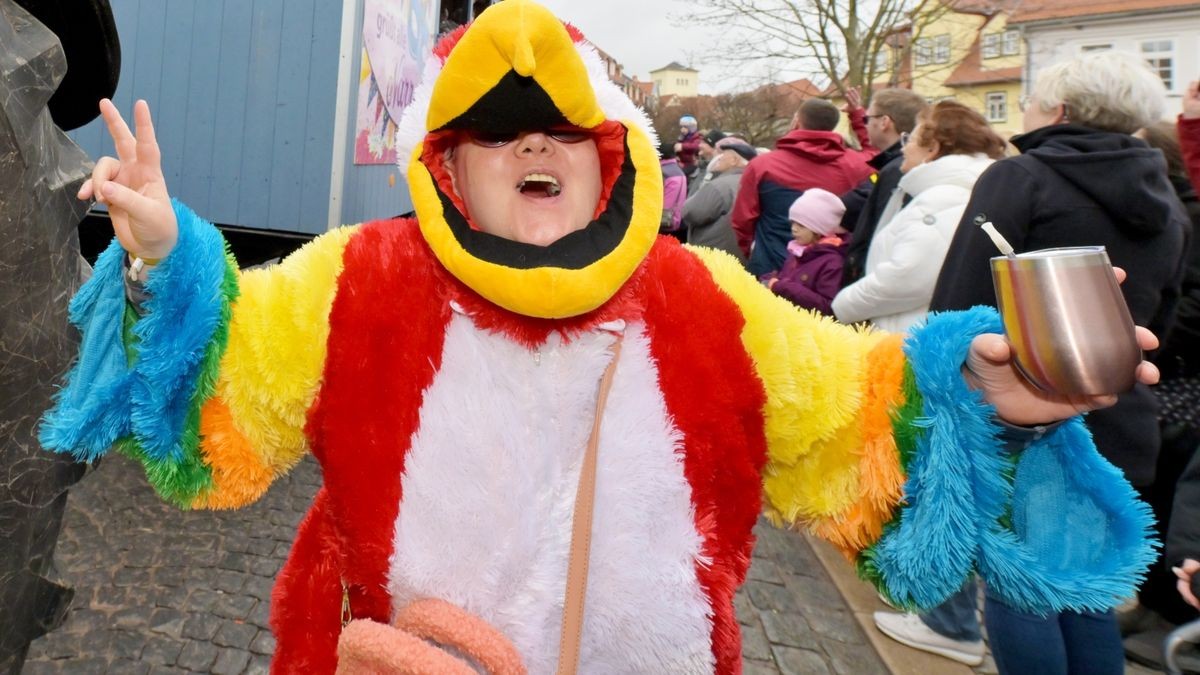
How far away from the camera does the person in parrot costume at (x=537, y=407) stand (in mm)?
1137

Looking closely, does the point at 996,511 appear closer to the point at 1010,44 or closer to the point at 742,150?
the point at 742,150

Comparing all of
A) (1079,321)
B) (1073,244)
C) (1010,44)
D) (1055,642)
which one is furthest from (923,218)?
(1010,44)

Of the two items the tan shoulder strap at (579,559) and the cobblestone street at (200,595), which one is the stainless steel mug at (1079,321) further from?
the cobblestone street at (200,595)

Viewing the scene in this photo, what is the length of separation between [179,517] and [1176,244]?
351 centimetres

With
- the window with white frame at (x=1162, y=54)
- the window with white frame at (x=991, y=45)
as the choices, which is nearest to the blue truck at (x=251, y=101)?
the window with white frame at (x=1162, y=54)

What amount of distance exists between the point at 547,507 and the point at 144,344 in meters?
0.62

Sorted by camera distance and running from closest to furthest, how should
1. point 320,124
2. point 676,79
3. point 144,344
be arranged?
point 144,344
point 320,124
point 676,79

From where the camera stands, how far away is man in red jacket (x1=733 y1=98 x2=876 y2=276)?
4.21 meters

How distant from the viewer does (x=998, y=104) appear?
37.1 m

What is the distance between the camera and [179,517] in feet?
10.1

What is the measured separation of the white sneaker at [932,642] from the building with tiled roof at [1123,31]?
30.2 meters

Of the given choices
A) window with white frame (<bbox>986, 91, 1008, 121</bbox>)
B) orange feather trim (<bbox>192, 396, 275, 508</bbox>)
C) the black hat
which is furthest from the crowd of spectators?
window with white frame (<bbox>986, 91, 1008, 121</bbox>)

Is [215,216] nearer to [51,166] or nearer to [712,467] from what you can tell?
[51,166]

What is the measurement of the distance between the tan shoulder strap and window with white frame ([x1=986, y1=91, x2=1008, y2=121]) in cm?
4128
